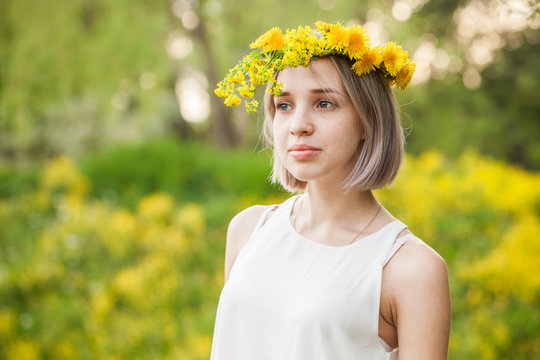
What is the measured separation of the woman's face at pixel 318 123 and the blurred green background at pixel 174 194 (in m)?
0.94

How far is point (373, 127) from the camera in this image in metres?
1.50

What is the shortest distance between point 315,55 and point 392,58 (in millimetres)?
219

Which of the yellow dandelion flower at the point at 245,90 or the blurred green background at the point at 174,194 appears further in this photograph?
the blurred green background at the point at 174,194

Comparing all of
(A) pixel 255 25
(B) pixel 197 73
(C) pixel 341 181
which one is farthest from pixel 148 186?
(B) pixel 197 73

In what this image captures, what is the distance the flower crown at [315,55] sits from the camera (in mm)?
1446

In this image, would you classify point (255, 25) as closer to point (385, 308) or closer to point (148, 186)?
point (148, 186)

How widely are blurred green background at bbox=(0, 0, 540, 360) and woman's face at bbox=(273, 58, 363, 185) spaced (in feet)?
3.07

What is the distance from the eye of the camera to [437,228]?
217 inches

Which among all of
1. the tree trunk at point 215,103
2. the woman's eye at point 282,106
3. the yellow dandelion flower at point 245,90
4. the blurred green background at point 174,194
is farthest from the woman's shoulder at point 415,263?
the tree trunk at point 215,103

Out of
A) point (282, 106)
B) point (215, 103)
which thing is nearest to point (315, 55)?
point (282, 106)

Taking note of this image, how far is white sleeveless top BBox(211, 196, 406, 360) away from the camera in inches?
54.6

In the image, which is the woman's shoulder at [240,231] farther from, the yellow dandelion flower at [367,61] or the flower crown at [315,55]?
the yellow dandelion flower at [367,61]

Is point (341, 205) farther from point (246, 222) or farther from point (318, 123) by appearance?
point (246, 222)

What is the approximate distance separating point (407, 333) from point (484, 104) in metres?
12.0
